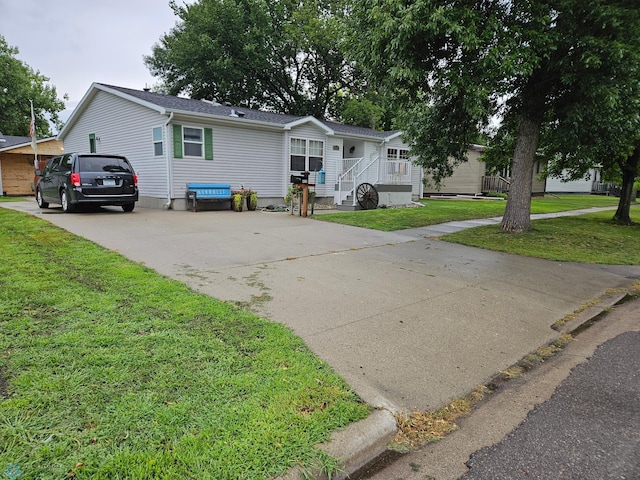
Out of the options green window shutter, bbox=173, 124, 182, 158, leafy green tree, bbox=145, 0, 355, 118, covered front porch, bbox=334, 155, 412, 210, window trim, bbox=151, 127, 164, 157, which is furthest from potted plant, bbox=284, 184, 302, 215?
leafy green tree, bbox=145, 0, 355, 118

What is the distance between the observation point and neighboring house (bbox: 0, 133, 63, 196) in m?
20.3

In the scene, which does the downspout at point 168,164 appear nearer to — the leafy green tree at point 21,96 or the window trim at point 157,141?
the window trim at point 157,141

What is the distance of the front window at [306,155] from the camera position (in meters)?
16.7

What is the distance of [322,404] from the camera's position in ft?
7.91

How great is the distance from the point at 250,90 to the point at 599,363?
30.3 m

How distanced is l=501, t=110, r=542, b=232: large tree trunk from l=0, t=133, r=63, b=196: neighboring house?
22278 millimetres

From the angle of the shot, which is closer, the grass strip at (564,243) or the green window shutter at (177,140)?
the grass strip at (564,243)

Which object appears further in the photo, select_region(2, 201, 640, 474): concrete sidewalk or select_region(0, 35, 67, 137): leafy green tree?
select_region(0, 35, 67, 137): leafy green tree

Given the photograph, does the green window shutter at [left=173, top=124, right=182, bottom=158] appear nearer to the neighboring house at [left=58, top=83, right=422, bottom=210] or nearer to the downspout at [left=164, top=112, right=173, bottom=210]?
the neighboring house at [left=58, top=83, right=422, bottom=210]

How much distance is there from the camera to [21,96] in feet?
111

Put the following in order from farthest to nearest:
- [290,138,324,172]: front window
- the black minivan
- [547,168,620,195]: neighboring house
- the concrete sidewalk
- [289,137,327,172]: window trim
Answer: [547,168,620,195]: neighboring house → [290,138,324,172]: front window → [289,137,327,172]: window trim → the black minivan → the concrete sidewalk

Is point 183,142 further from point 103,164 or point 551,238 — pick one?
point 551,238

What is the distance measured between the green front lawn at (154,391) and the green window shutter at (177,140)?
9.99 m

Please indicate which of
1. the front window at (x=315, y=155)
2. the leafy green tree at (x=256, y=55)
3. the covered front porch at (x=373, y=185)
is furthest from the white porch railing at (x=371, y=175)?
the leafy green tree at (x=256, y=55)
